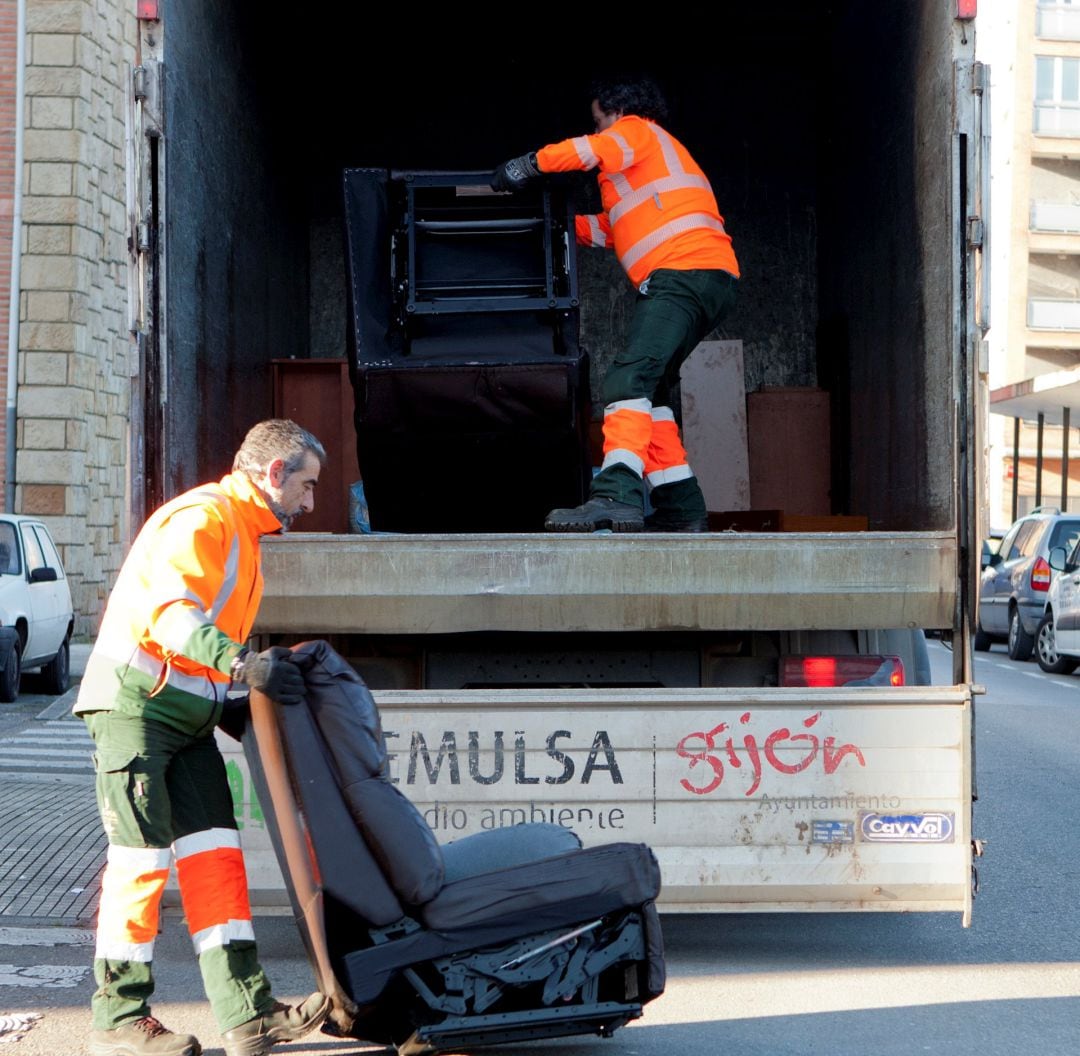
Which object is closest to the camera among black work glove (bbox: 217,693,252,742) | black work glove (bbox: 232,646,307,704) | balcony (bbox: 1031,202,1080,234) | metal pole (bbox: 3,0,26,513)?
black work glove (bbox: 232,646,307,704)

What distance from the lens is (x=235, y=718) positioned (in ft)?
14.9

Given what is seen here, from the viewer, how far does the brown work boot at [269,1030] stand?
4375 mm

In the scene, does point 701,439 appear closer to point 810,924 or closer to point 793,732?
point 810,924

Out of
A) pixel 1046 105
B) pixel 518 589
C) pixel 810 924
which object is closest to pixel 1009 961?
pixel 810 924

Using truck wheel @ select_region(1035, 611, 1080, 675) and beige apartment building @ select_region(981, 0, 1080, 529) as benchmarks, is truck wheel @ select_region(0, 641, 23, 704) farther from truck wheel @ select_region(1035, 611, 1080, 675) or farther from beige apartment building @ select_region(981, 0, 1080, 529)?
beige apartment building @ select_region(981, 0, 1080, 529)

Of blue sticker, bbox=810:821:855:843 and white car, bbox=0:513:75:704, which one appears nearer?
blue sticker, bbox=810:821:855:843

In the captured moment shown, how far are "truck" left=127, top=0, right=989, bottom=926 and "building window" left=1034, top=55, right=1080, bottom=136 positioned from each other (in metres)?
51.5

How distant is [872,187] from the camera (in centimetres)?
682

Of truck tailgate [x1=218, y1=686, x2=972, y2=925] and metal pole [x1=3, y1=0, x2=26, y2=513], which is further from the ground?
metal pole [x1=3, y1=0, x2=26, y2=513]

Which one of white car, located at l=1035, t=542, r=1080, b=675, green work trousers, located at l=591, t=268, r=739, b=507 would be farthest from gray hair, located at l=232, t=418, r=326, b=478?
white car, located at l=1035, t=542, r=1080, b=675

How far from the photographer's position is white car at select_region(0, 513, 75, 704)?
14461 mm

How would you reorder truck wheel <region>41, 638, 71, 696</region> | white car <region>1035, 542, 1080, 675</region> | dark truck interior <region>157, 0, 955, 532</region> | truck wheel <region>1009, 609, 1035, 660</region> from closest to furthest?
dark truck interior <region>157, 0, 955, 532</region>, truck wheel <region>41, 638, 71, 696</region>, white car <region>1035, 542, 1080, 675</region>, truck wheel <region>1009, 609, 1035, 660</region>

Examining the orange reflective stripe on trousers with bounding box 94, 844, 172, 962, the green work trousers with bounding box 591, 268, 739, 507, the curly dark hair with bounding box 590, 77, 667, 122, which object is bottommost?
the orange reflective stripe on trousers with bounding box 94, 844, 172, 962

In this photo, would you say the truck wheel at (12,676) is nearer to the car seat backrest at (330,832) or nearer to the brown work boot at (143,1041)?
the brown work boot at (143,1041)
